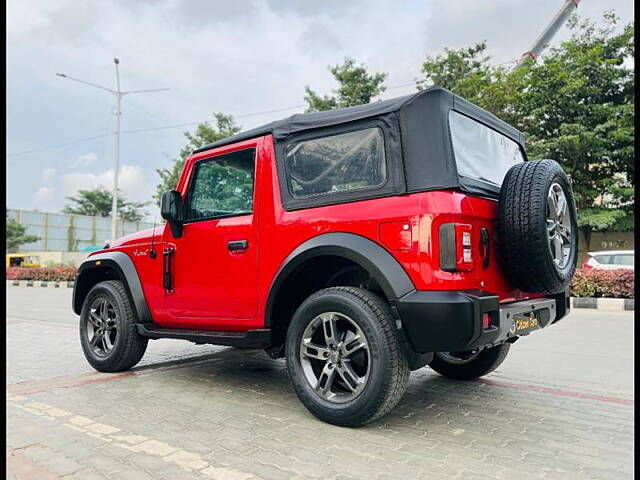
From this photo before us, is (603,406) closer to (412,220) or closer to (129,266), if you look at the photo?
(412,220)

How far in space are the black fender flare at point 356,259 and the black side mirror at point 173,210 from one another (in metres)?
1.26

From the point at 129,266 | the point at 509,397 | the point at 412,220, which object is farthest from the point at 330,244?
the point at 129,266

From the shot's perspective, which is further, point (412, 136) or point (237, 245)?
point (237, 245)

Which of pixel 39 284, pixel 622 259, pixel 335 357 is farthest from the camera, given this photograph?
pixel 39 284

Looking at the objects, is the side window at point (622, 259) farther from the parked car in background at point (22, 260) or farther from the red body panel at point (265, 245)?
the parked car in background at point (22, 260)

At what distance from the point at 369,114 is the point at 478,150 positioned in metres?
0.89

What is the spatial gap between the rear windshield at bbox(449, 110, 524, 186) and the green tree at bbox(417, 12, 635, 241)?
17.9 m

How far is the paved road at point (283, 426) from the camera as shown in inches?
113

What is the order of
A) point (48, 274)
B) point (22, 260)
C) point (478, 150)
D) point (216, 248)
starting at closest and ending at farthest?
1. point (478, 150)
2. point (216, 248)
3. point (48, 274)
4. point (22, 260)

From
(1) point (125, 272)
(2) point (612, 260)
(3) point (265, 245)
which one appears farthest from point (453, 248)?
(2) point (612, 260)

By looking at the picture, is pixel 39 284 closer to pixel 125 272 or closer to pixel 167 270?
pixel 125 272

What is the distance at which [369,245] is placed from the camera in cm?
340

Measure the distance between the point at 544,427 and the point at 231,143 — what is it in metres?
3.15

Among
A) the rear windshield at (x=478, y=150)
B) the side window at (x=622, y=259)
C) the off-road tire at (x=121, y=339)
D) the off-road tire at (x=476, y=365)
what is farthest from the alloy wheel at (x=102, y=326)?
the side window at (x=622, y=259)
